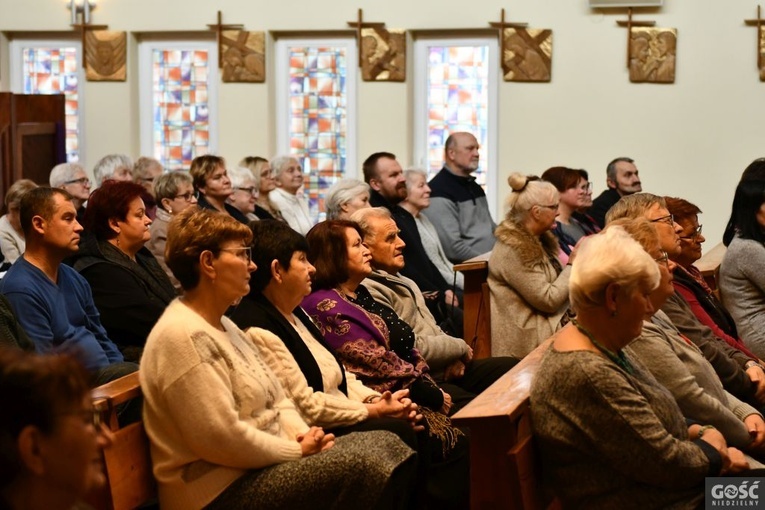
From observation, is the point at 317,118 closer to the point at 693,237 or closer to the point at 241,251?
the point at 693,237

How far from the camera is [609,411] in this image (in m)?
2.47

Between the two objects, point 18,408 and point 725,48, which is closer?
point 18,408

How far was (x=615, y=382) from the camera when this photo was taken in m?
2.48

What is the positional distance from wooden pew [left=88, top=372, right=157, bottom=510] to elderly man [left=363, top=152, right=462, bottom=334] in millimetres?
2537

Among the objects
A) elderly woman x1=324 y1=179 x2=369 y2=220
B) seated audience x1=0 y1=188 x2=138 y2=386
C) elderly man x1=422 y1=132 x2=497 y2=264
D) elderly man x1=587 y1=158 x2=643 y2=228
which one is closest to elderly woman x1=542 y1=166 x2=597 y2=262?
elderly man x1=422 y1=132 x2=497 y2=264

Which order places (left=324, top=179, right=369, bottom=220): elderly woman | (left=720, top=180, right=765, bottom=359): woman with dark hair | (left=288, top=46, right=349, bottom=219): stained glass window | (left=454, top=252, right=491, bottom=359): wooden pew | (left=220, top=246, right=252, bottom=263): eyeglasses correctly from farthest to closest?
(left=288, top=46, right=349, bottom=219): stained glass window, (left=324, top=179, right=369, bottom=220): elderly woman, (left=454, top=252, right=491, bottom=359): wooden pew, (left=720, top=180, right=765, bottom=359): woman with dark hair, (left=220, top=246, right=252, bottom=263): eyeglasses

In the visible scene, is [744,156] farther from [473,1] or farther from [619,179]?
[473,1]

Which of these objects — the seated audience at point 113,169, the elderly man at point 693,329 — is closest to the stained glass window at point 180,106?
the seated audience at point 113,169

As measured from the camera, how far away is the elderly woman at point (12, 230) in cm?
556

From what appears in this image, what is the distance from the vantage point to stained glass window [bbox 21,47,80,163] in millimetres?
9984

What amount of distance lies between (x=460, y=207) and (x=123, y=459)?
492 cm

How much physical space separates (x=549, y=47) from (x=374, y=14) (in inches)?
58.7

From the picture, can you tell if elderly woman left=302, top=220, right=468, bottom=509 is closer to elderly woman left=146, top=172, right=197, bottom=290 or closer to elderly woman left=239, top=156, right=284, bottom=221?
elderly woman left=146, top=172, right=197, bottom=290

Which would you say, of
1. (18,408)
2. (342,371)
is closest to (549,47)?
(342,371)
